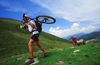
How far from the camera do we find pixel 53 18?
19.3 feet

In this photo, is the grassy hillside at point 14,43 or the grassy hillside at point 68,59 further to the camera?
the grassy hillside at point 14,43

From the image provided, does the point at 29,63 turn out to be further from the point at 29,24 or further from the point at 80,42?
the point at 80,42

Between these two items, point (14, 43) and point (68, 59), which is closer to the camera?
point (68, 59)

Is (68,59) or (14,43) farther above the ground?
(14,43)

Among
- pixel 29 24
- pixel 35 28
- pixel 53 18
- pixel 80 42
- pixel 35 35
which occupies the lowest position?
pixel 80 42

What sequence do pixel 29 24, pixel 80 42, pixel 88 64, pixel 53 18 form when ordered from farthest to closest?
pixel 80 42, pixel 53 18, pixel 29 24, pixel 88 64

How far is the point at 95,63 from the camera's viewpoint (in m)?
3.58

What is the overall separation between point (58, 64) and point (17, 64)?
295 cm

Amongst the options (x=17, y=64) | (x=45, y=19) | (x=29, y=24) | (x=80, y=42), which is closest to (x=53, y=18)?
(x=45, y=19)

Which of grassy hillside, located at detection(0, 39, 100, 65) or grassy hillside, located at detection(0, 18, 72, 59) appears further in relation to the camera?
grassy hillside, located at detection(0, 18, 72, 59)

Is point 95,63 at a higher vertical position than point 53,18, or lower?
lower

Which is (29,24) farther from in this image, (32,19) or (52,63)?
(52,63)

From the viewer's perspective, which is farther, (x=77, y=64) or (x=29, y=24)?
(x=29, y=24)

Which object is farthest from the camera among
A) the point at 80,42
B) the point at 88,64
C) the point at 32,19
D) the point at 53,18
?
the point at 80,42
